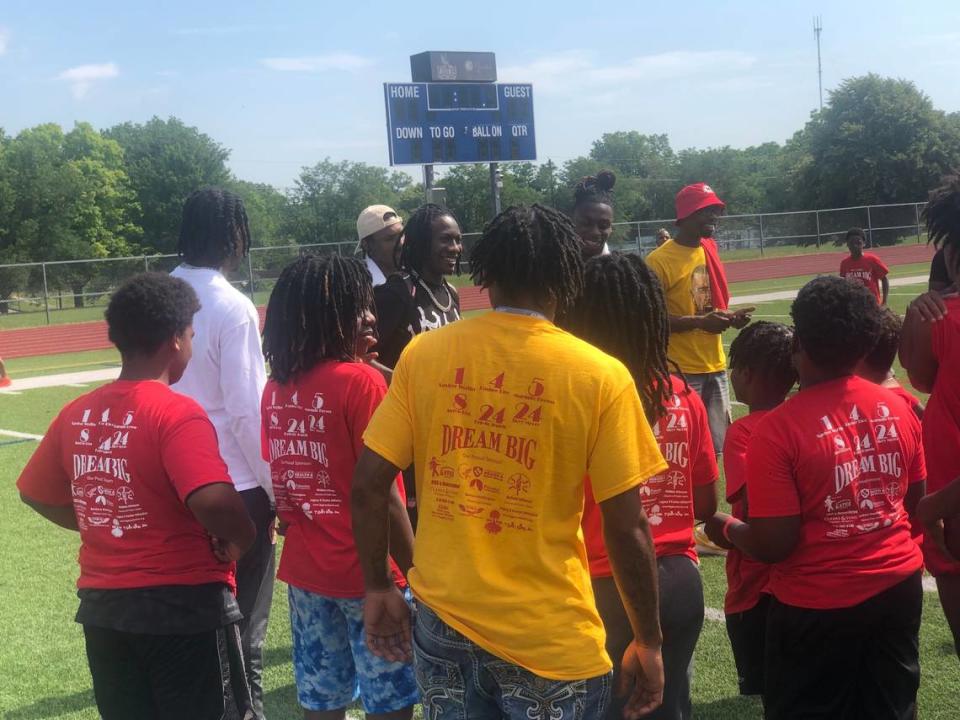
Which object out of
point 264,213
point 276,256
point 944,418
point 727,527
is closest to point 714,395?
point 944,418

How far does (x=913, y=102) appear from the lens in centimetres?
6044

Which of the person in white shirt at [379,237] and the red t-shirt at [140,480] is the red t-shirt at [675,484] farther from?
the person in white shirt at [379,237]

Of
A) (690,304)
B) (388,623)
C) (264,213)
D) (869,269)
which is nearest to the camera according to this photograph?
(388,623)

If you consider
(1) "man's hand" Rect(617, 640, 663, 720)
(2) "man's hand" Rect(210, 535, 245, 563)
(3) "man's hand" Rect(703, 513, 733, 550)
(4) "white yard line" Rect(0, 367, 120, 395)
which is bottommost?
(4) "white yard line" Rect(0, 367, 120, 395)

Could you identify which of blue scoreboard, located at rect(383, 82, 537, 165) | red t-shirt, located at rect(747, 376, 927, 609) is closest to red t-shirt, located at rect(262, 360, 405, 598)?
red t-shirt, located at rect(747, 376, 927, 609)

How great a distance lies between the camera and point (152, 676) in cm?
284

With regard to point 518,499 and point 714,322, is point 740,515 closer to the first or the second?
point 518,499

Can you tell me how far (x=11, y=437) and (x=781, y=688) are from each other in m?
11.0

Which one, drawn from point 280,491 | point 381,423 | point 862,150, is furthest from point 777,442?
point 862,150

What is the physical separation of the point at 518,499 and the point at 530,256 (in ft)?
1.90

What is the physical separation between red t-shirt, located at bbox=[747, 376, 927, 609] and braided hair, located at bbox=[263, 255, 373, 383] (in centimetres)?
133

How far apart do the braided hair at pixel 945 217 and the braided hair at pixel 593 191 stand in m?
2.64

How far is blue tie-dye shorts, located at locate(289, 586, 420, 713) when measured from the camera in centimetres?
307

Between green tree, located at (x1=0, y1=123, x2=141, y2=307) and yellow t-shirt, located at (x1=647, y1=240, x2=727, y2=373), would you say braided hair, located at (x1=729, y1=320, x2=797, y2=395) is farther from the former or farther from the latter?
green tree, located at (x1=0, y1=123, x2=141, y2=307)
